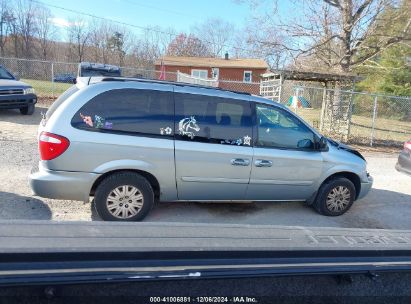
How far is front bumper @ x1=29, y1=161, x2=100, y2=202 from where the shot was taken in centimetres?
397

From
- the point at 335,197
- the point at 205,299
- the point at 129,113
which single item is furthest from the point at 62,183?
the point at 335,197

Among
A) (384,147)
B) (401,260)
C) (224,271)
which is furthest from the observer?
(384,147)

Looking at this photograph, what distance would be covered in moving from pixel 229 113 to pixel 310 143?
4.30 ft

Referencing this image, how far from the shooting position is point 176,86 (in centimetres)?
445

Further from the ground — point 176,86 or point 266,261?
point 176,86

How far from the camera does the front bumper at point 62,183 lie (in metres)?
3.97

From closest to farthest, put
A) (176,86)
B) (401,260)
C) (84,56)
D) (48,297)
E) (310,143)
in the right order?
(48,297), (401,260), (176,86), (310,143), (84,56)

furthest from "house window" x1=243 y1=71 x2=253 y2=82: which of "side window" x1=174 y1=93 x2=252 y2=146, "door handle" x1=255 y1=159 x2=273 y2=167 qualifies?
"door handle" x1=255 y1=159 x2=273 y2=167

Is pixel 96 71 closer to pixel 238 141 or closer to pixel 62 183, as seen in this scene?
pixel 62 183

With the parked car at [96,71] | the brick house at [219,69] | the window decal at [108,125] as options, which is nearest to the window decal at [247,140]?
the window decal at [108,125]

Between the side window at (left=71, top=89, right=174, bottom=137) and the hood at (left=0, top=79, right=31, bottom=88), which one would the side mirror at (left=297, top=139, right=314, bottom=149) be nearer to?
the side window at (left=71, top=89, right=174, bottom=137)

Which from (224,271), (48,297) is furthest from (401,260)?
(48,297)

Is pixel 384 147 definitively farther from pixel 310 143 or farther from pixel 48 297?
pixel 48 297

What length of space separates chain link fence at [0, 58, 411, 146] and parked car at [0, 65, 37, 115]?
3.97 meters
